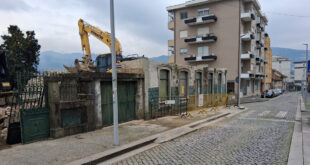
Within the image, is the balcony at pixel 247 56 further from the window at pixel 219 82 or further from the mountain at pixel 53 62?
the mountain at pixel 53 62

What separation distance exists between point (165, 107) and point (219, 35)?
1004 inches

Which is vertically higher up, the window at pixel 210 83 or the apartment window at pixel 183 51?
the apartment window at pixel 183 51

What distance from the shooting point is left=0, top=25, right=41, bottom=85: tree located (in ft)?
77.3

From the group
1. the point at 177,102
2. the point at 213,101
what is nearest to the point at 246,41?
the point at 213,101

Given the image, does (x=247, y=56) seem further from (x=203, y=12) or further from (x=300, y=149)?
(x=300, y=149)

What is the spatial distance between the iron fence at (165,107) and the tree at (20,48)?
18320mm

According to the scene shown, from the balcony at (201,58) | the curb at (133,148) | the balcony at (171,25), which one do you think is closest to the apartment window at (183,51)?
the balcony at (201,58)

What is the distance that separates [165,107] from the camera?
12.6 m

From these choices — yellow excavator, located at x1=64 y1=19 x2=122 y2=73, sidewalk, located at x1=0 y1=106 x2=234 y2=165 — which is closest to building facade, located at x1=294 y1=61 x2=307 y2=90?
yellow excavator, located at x1=64 y1=19 x2=122 y2=73

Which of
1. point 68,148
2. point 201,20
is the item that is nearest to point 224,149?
point 68,148

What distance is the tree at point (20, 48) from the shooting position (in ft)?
77.3

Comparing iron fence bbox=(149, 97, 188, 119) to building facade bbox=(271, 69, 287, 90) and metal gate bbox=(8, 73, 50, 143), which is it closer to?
metal gate bbox=(8, 73, 50, 143)

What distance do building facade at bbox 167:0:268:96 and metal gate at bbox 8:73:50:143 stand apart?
30.2 meters

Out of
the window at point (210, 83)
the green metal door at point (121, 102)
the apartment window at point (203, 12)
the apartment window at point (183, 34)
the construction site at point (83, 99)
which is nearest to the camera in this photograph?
the construction site at point (83, 99)
